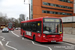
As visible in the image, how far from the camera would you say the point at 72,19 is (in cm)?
3359

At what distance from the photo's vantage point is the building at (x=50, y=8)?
50.8 metres

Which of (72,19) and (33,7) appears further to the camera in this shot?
(33,7)

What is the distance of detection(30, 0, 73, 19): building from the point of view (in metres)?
50.8

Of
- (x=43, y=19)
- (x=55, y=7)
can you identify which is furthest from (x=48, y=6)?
(x=43, y=19)

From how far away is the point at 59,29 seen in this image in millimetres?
12961

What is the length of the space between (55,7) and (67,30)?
28.6 metres

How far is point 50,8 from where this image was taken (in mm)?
55969

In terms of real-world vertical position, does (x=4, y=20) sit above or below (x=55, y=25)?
below

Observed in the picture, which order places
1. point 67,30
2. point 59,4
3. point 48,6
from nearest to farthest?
point 67,30 → point 48,6 → point 59,4

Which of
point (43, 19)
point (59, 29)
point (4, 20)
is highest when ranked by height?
point (43, 19)

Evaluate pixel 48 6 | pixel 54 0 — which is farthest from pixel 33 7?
pixel 54 0

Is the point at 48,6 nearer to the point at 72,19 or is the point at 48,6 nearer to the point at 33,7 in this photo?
the point at 33,7

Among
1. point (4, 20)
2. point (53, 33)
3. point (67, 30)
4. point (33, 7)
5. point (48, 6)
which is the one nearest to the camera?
point (53, 33)

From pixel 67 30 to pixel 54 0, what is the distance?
29.1m
